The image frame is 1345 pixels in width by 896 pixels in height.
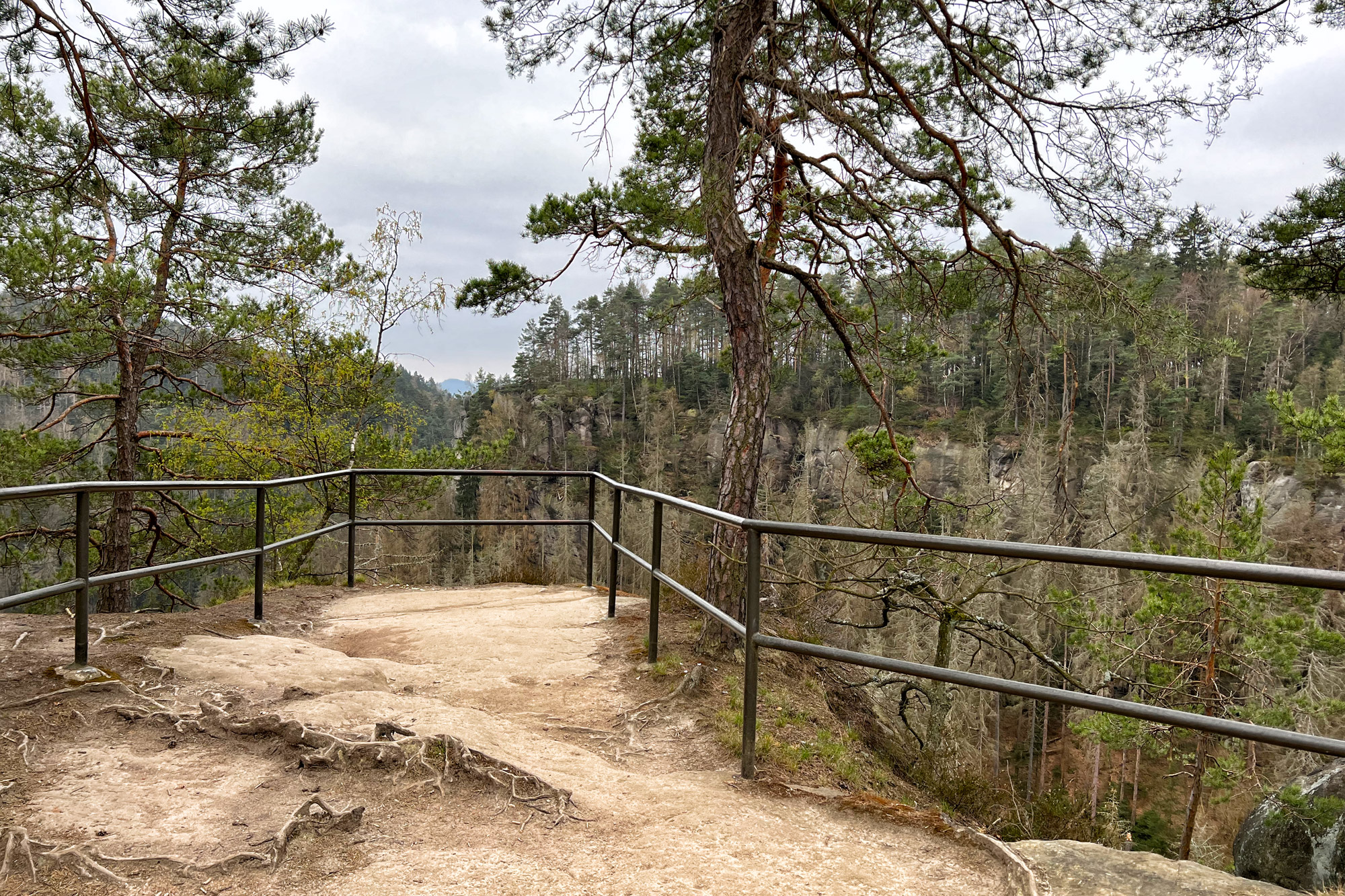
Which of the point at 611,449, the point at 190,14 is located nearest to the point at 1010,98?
the point at 190,14

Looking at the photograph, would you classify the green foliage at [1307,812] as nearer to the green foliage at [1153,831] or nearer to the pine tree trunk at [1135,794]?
the pine tree trunk at [1135,794]

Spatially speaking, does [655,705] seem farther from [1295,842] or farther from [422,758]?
[1295,842]

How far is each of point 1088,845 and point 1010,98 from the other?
4948 millimetres

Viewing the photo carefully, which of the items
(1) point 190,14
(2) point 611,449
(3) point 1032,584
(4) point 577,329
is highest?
(4) point 577,329

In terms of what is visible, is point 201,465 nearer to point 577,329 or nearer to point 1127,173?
point 1127,173

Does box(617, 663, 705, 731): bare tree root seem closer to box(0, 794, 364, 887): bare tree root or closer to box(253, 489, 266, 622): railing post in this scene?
box(0, 794, 364, 887): bare tree root

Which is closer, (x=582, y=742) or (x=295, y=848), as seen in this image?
(x=295, y=848)

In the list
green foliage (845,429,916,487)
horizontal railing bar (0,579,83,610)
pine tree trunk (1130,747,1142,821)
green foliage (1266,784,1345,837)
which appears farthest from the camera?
pine tree trunk (1130,747,1142,821)

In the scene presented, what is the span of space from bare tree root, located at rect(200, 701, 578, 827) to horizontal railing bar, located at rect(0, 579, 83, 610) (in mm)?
964

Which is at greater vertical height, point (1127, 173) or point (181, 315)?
point (1127, 173)

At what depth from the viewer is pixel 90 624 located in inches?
171

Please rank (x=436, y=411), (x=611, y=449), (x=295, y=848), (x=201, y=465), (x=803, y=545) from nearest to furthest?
(x=295, y=848) → (x=803, y=545) → (x=201, y=465) → (x=611, y=449) → (x=436, y=411)

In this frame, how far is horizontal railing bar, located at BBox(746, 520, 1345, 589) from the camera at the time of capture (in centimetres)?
159

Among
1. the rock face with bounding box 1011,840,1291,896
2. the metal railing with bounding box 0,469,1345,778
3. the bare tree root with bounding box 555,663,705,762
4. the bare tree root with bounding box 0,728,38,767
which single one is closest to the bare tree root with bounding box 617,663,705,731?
the bare tree root with bounding box 555,663,705,762
